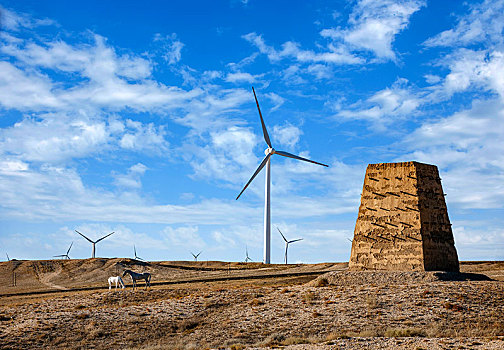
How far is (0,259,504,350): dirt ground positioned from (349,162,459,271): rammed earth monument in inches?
49.4

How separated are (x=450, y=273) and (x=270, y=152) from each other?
158 feet

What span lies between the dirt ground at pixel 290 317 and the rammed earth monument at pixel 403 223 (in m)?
1.26

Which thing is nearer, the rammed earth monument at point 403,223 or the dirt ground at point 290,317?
the dirt ground at point 290,317

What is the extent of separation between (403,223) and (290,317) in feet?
37.5

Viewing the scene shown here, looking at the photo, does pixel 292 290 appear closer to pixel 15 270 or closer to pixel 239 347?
pixel 239 347

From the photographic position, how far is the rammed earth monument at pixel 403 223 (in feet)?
123

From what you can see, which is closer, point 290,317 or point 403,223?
point 290,317

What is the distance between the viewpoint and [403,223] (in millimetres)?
37938

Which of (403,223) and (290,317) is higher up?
(403,223)

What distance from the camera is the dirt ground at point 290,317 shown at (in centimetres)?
2717

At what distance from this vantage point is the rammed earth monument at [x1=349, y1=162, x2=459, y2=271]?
123 ft

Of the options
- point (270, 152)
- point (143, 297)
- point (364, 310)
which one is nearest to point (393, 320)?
point (364, 310)

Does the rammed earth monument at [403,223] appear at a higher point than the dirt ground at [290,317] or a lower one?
higher

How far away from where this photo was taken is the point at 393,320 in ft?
97.9
